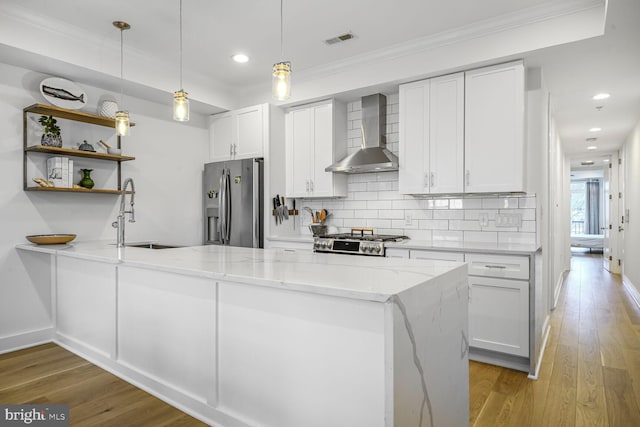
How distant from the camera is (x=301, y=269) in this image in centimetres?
177

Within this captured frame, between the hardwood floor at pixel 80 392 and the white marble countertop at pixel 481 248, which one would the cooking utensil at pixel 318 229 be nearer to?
the white marble countertop at pixel 481 248

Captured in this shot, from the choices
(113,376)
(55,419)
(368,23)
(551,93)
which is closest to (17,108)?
(113,376)

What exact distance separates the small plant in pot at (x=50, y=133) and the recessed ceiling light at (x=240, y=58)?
1680 millimetres

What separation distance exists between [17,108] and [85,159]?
63cm

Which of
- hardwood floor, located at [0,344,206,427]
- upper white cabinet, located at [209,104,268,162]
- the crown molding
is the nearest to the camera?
hardwood floor, located at [0,344,206,427]

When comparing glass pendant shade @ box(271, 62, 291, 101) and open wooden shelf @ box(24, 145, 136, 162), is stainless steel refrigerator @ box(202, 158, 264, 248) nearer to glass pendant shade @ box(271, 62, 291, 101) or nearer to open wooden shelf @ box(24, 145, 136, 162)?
open wooden shelf @ box(24, 145, 136, 162)

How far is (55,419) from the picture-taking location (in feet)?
6.64

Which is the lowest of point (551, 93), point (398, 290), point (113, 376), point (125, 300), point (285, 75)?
point (113, 376)

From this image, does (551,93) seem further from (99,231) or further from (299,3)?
(99,231)

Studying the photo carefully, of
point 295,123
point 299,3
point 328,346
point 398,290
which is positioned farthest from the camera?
point 295,123

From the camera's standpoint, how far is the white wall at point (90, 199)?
3172 millimetres

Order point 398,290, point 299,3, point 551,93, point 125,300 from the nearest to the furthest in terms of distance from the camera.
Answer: point 398,290, point 125,300, point 299,3, point 551,93

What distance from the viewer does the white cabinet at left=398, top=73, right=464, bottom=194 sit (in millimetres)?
3357

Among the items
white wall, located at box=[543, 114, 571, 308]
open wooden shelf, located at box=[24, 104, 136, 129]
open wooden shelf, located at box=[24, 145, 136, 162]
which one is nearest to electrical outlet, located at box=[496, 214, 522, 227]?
white wall, located at box=[543, 114, 571, 308]
